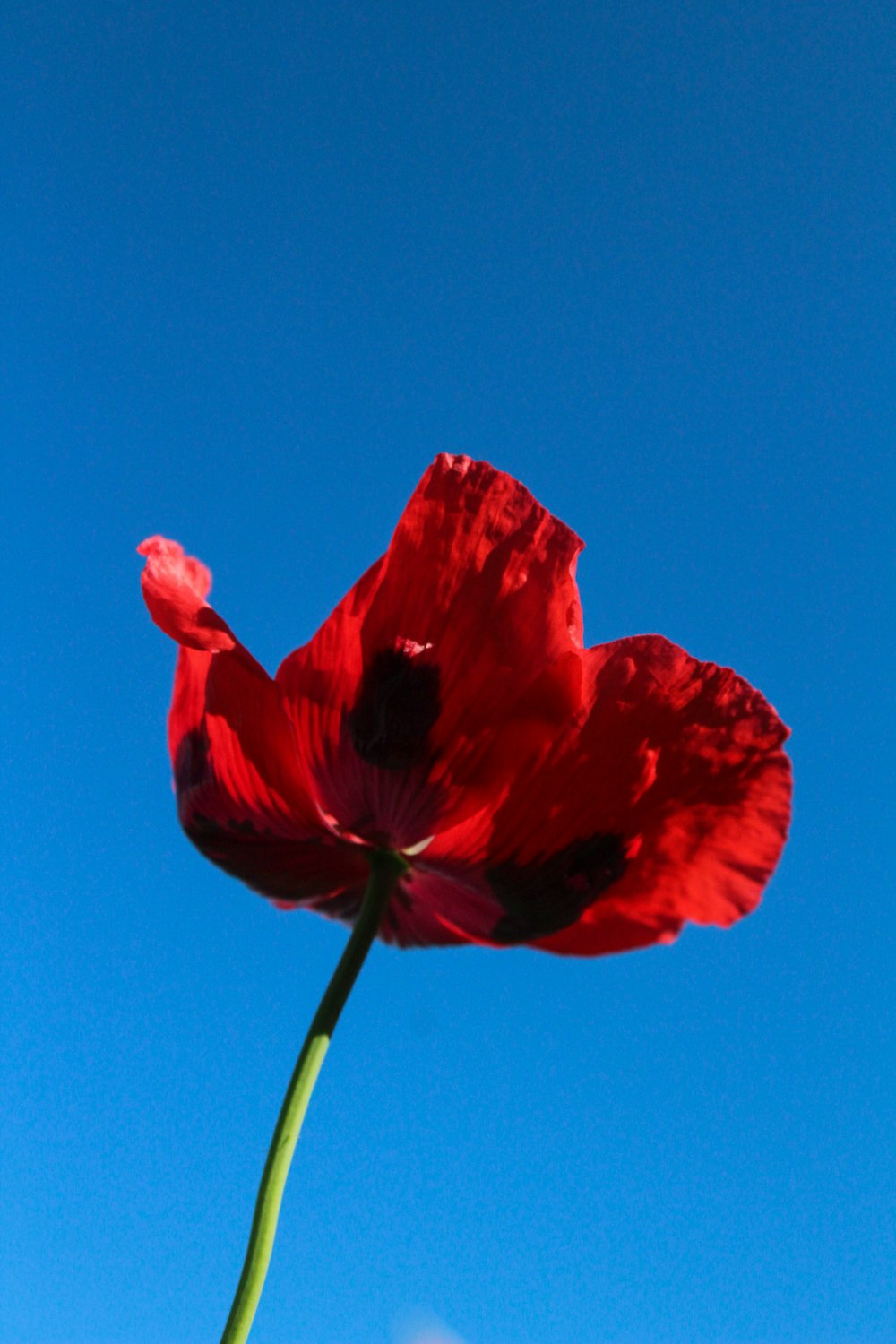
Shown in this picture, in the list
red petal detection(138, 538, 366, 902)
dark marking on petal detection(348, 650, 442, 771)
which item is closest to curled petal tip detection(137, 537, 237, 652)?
red petal detection(138, 538, 366, 902)

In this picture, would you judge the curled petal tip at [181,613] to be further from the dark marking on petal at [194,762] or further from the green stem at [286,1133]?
the green stem at [286,1133]

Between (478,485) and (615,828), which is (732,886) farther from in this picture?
(478,485)

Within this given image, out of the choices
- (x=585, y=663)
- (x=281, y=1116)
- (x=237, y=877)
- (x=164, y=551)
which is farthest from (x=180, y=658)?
(x=281, y=1116)

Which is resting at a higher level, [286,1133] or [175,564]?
[175,564]

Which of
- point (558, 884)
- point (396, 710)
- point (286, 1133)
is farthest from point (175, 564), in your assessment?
point (286, 1133)

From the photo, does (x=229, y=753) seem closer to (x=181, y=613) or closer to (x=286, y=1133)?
A: (x=181, y=613)

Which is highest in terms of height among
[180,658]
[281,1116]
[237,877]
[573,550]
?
[573,550]
